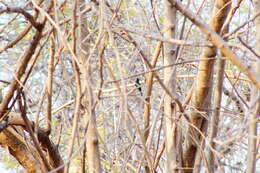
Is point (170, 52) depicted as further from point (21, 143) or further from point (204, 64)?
point (21, 143)

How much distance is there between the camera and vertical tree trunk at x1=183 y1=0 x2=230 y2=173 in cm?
132

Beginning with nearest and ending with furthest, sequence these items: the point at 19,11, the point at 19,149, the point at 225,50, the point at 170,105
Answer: the point at 225,50, the point at 19,11, the point at 170,105, the point at 19,149

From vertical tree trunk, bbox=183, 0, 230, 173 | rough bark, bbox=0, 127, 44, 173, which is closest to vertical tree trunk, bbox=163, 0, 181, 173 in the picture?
vertical tree trunk, bbox=183, 0, 230, 173

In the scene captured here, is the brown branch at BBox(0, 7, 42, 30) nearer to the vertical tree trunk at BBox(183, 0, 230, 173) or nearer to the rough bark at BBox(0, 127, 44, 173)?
the vertical tree trunk at BBox(183, 0, 230, 173)

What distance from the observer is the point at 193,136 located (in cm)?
142

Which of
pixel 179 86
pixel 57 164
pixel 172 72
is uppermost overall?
pixel 172 72

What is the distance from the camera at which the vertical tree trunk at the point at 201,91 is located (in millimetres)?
1322

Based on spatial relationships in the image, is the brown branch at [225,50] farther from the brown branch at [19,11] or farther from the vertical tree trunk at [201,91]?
the brown branch at [19,11]

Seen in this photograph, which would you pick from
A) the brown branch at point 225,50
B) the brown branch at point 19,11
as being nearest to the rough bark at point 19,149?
the brown branch at point 19,11

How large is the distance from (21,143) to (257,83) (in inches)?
52.0

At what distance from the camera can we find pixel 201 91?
142 cm

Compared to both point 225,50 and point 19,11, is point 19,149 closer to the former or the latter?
point 19,11

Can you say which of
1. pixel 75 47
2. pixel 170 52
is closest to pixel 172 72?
pixel 170 52

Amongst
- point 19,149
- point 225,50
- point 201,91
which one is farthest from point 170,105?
point 19,149
